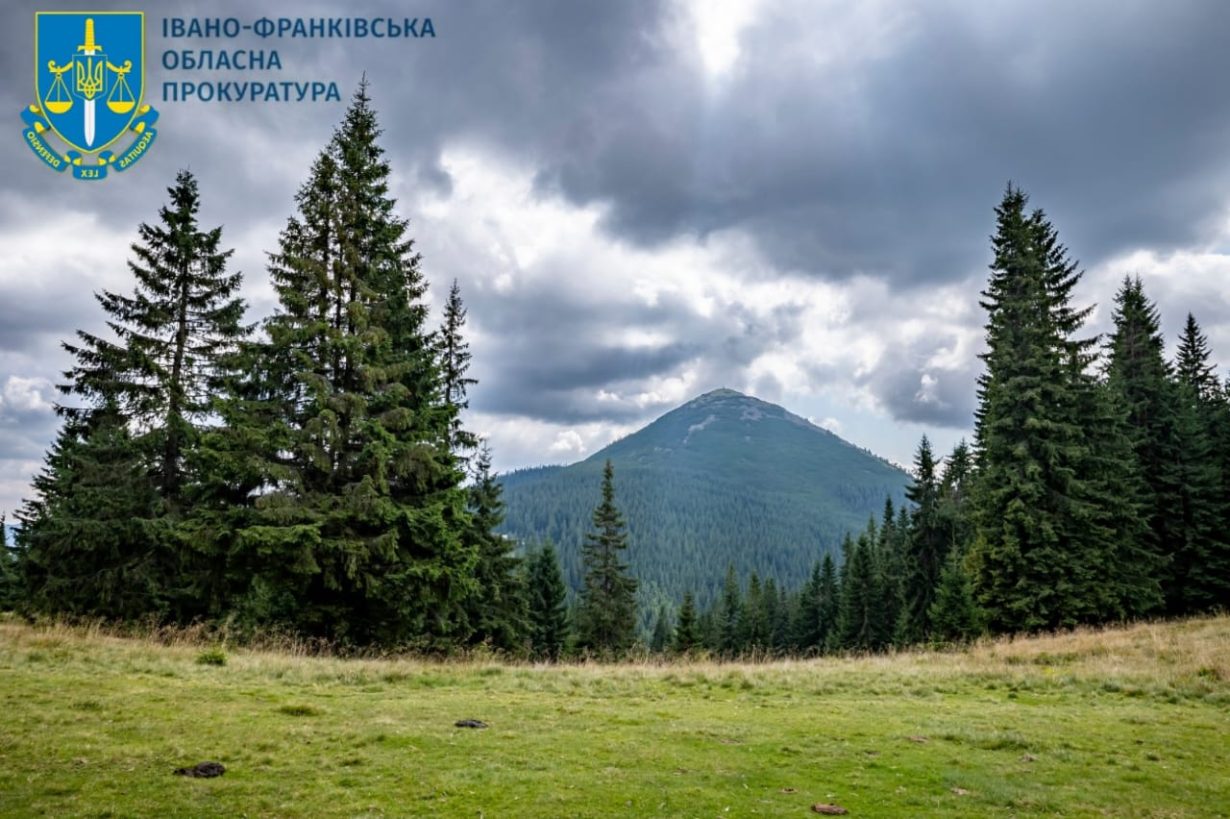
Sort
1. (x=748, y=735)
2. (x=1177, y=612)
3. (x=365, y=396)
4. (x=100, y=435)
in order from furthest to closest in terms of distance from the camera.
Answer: (x=1177, y=612) < (x=100, y=435) < (x=365, y=396) < (x=748, y=735)

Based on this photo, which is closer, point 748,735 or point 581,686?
point 748,735

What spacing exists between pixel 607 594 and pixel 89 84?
41.9 metres

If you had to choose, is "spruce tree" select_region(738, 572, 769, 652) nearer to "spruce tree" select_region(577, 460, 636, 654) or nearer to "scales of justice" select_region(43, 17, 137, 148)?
"spruce tree" select_region(577, 460, 636, 654)

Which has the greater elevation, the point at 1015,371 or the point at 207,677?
the point at 1015,371

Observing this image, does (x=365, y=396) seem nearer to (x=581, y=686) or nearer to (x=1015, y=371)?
(x=581, y=686)

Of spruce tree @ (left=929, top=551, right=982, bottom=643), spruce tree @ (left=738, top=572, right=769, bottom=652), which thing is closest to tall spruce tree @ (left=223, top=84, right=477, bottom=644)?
spruce tree @ (left=929, top=551, right=982, bottom=643)

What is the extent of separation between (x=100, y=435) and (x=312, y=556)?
10.5 m

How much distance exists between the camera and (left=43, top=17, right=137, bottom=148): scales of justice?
13195mm

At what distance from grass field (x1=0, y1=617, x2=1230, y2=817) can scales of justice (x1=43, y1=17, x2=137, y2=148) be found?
10.4m

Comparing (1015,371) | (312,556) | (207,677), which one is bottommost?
(207,677)

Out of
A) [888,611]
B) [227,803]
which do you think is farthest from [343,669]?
[888,611]

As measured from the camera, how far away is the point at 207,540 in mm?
17484

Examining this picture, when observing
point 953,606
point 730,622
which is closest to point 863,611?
point 953,606

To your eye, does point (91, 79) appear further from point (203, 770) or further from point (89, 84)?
point (203, 770)
